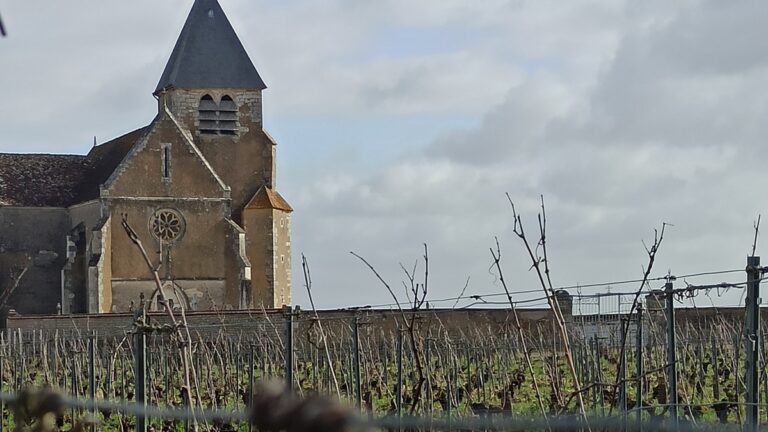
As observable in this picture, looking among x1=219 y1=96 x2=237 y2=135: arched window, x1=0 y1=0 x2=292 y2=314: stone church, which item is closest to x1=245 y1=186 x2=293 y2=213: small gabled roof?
x1=0 y1=0 x2=292 y2=314: stone church

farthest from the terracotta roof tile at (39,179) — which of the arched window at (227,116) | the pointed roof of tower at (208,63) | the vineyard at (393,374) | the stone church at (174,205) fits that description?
the vineyard at (393,374)

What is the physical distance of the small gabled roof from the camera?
40219 mm

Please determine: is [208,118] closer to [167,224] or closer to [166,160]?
[166,160]

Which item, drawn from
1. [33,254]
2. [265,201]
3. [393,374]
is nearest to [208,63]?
[265,201]

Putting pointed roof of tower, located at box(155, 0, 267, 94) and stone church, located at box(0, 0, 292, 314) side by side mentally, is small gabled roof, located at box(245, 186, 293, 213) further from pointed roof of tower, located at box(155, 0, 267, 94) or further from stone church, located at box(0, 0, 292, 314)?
pointed roof of tower, located at box(155, 0, 267, 94)

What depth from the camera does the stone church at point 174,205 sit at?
37.4 m

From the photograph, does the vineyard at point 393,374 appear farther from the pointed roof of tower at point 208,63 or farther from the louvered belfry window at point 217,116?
the pointed roof of tower at point 208,63

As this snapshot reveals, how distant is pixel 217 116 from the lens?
136ft

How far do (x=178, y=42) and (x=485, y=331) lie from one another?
18046mm

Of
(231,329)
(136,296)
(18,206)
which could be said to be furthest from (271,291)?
(231,329)

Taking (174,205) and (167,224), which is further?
(174,205)

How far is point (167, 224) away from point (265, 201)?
141 inches

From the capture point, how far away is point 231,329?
28.8 m

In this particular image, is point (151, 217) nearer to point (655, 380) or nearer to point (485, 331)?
point (485, 331)
